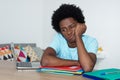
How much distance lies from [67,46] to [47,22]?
67.3 inches

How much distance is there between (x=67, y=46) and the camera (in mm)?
2215

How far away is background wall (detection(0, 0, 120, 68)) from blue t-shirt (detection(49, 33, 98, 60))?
106cm

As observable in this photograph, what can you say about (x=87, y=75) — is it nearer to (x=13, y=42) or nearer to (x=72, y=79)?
(x=72, y=79)

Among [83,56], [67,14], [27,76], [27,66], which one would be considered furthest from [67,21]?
[27,76]

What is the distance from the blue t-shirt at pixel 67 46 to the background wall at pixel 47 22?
1058mm

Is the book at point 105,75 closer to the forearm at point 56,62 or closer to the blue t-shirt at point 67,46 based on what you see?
the forearm at point 56,62

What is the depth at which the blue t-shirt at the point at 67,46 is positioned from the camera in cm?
210

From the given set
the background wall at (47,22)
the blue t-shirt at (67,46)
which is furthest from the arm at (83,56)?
the background wall at (47,22)

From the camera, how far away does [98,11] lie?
129 inches

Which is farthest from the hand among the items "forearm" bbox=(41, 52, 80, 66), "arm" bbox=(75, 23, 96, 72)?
"forearm" bbox=(41, 52, 80, 66)

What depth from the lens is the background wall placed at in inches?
124

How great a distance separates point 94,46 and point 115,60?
47.4 inches

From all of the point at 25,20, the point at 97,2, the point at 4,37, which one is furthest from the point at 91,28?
the point at 4,37

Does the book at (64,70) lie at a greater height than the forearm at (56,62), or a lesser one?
lesser
